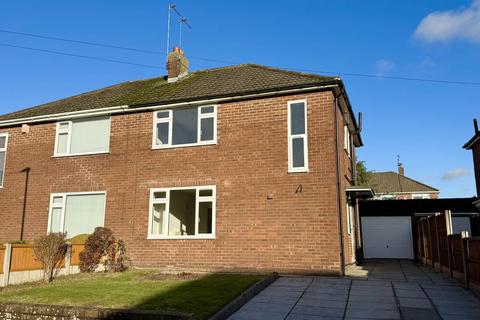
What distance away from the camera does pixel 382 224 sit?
2180 cm

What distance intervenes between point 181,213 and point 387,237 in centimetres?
1202

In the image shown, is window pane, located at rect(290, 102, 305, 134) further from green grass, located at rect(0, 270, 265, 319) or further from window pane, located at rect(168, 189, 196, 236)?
green grass, located at rect(0, 270, 265, 319)

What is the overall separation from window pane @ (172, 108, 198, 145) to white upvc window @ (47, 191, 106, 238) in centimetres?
313

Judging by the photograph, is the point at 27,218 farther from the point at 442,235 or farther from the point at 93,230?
the point at 442,235

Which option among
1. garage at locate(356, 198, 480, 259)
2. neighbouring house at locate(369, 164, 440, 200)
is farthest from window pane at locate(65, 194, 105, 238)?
neighbouring house at locate(369, 164, 440, 200)

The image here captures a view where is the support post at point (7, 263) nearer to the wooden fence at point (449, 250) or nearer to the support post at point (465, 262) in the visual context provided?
the wooden fence at point (449, 250)

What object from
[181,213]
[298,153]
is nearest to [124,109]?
[181,213]

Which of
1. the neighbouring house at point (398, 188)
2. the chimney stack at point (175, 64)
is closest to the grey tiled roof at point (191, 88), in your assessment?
the chimney stack at point (175, 64)

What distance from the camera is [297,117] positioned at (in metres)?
12.4

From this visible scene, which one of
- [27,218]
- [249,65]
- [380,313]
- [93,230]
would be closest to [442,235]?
[380,313]

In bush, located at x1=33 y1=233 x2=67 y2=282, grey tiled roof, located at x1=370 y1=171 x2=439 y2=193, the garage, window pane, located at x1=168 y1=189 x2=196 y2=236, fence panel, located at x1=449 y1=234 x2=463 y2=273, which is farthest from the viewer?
grey tiled roof, located at x1=370 y1=171 x2=439 y2=193

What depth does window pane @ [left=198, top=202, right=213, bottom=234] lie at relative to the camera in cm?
1312

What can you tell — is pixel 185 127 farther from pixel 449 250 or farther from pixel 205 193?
pixel 449 250

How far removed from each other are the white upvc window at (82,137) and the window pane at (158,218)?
2820 millimetres
